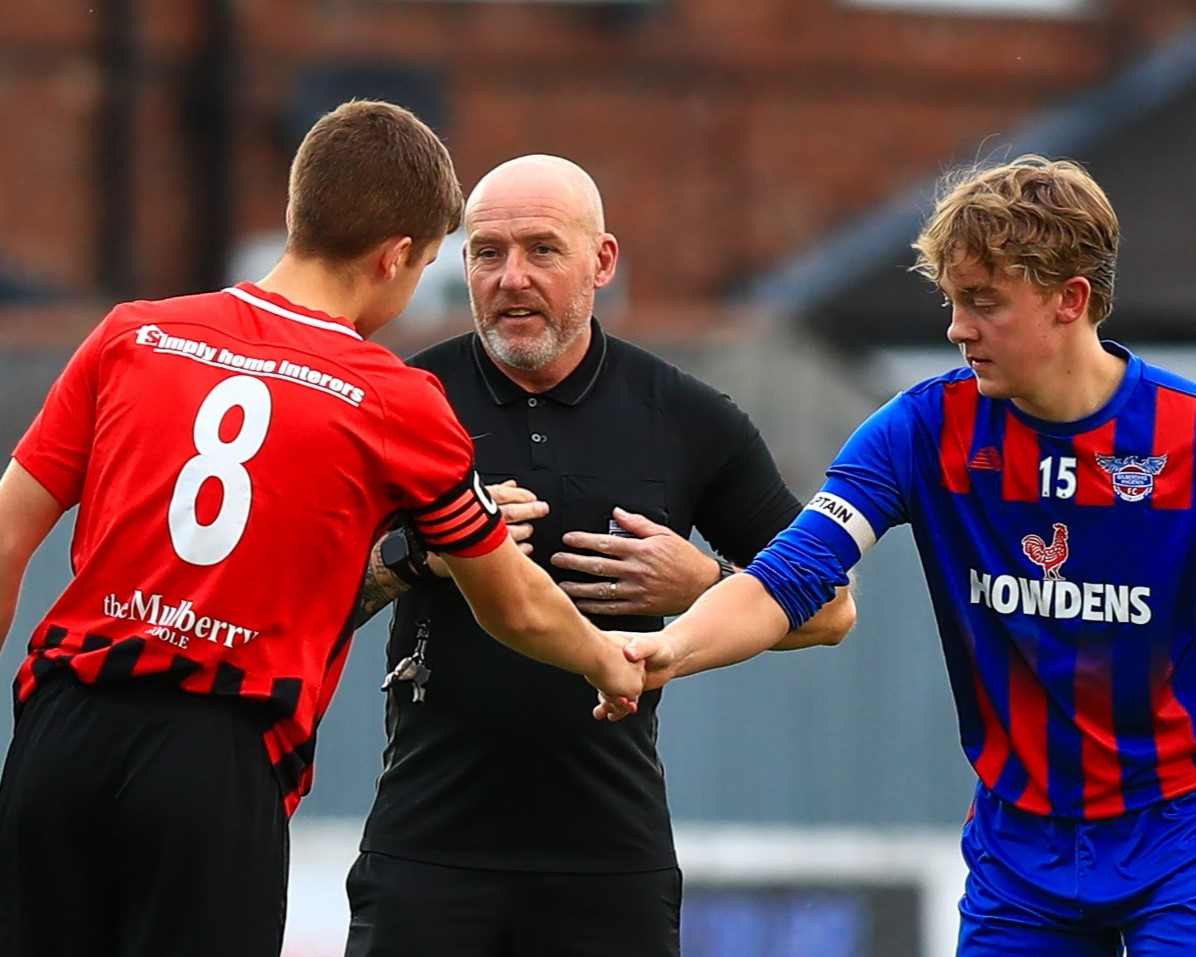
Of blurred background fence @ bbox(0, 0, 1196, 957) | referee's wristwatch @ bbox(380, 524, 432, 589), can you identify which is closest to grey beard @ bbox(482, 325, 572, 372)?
referee's wristwatch @ bbox(380, 524, 432, 589)

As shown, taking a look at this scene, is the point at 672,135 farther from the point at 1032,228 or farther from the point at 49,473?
the point at 49,473

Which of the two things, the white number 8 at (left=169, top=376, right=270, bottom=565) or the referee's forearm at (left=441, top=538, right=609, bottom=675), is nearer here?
the white number 8 at (left=169, top=376, right=270, bottom=565)

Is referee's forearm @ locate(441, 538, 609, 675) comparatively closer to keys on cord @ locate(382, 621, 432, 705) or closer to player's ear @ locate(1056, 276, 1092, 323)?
keys on cord @ locate(382, 621, 432, 705)

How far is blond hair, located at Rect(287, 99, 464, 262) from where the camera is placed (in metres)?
3.94

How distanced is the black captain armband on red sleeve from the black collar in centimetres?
80

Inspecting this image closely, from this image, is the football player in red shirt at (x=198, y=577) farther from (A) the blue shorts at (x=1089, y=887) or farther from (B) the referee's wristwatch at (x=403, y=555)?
(A) the blue shorts at (x=1089, y=887)

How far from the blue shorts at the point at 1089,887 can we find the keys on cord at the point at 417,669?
1239 millimetres

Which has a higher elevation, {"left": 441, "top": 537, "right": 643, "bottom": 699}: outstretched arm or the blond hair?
the blond hair

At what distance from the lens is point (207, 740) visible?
3730 mm

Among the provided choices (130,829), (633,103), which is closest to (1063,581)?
(130,829)

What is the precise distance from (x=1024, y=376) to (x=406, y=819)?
5.22 feet

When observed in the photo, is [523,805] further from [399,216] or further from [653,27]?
[653,27]

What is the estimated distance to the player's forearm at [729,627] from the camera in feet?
14.1

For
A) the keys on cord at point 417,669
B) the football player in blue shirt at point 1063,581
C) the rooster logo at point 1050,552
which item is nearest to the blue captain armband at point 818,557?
the football player in blue shirt at point 1063,581
